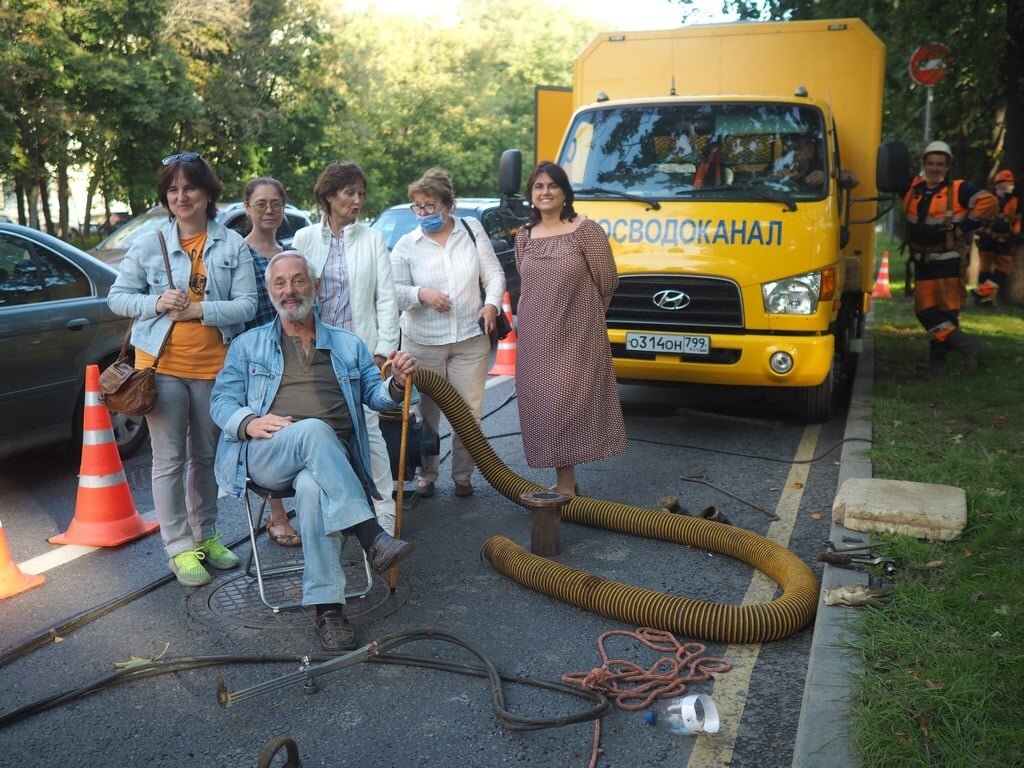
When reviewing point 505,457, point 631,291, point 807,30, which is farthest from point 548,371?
point 807,30

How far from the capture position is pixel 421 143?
1538 inches

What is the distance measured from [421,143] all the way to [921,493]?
118ft

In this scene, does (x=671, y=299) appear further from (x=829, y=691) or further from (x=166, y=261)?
(x=829, y=691)

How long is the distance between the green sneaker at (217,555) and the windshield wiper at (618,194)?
4.01 metres

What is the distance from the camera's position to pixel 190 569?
4574 millimetres

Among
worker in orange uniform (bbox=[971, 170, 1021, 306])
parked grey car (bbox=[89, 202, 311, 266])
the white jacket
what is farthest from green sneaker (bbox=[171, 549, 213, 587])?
worker in orange uniform (bbox=[971, 170, 1021, 306])

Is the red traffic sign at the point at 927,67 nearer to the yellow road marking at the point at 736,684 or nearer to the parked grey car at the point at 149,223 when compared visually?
the parked grey car at the point at 149,223

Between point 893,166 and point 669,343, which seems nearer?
point 669,343

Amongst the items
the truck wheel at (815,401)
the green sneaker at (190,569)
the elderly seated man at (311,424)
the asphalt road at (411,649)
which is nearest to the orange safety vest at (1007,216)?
the truck wheel at (815,401)

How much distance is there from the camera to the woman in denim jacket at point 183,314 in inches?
178

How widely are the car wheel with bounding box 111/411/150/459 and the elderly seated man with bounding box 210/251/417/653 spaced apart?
9.32 ft

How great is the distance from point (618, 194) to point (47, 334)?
3.99m

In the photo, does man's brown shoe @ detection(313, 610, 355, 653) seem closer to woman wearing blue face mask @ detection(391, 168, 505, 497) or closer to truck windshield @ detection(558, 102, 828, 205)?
woman wearing blue face mask @ detection(391, 168, 505, 497)

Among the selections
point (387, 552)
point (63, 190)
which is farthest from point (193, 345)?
point (63, 190)
